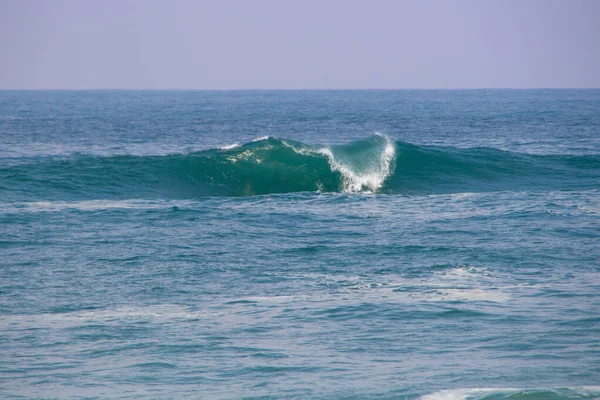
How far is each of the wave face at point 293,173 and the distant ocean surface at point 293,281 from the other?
12 centimetres

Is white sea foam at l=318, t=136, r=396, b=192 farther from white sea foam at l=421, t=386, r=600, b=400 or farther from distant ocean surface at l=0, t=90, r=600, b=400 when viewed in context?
white sea foam at l=421, t=386, r=600, b=400

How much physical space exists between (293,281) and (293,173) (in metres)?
14.8

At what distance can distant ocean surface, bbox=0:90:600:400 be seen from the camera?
865 centimetres

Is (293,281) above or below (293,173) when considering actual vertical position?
below

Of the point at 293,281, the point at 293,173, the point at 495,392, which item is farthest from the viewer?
the point at 293,173

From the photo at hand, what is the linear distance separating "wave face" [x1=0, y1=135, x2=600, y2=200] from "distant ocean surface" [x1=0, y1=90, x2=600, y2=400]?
0.12m

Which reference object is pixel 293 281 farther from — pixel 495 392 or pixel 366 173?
pixel 366 173

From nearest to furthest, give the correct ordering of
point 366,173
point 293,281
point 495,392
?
point 495,392
point 293,281
point 366,173

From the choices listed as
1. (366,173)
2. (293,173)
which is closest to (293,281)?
(293,173)

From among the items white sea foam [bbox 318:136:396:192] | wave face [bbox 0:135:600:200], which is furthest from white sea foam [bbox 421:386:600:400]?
white sea foam [bbox 318:136:396:192]

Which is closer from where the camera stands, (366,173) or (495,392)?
(495,392)

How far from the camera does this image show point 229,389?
829 centimetres

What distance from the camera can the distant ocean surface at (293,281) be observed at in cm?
865

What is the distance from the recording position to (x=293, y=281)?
42.1 ft
